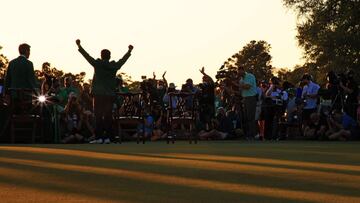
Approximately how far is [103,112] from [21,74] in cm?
189

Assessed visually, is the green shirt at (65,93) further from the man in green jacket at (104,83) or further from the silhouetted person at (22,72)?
the silhouetted person at (22,72)

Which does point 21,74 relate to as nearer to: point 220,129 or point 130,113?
point 130,113

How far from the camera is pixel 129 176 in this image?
359 inches

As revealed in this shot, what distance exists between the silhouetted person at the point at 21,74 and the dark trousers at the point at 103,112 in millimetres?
1305

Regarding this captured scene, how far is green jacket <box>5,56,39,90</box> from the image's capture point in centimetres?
1895

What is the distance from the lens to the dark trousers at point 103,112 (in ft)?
64.4

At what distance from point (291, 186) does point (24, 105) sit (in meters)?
12.5

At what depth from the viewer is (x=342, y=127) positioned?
22.4 metres

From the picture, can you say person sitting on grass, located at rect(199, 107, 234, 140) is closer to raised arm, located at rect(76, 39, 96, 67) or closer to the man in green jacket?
the man in green jacket

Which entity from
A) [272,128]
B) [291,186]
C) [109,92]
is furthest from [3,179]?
[272,128]

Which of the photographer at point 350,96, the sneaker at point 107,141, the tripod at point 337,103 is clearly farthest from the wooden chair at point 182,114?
the photographer at point 350,96

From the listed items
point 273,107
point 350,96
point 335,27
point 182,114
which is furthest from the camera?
point 335,27

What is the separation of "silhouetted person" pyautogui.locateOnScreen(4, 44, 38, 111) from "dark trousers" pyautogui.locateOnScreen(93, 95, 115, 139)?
51.4 inches

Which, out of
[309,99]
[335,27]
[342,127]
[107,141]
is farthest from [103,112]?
[335,27]
